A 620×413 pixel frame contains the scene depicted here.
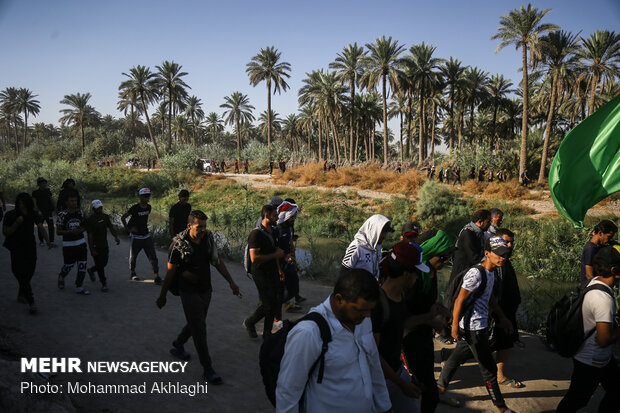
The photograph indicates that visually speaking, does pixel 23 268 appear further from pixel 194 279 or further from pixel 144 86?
pixel 144 86

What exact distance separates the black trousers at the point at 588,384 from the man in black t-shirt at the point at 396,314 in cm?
145

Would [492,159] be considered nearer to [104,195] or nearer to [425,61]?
[425,61]

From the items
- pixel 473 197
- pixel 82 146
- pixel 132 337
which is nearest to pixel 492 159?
pixel 473 197

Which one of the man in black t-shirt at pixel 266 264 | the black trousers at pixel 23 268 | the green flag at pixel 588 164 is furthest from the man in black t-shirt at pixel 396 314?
the black trousers at pixel 23 268

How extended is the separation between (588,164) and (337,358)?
390 centimetres

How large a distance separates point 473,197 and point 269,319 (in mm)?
19534

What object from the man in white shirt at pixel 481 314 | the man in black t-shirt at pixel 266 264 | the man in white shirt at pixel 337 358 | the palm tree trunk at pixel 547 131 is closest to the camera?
the man in white shirt at pixel 337 358

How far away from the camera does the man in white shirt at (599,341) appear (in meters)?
3.04

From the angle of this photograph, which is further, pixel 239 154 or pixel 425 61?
pixel 239 154

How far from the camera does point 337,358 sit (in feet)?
6.46

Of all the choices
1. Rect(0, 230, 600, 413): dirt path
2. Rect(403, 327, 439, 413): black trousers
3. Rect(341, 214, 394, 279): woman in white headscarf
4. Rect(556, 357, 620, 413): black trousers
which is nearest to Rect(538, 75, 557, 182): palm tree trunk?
Rect(0, 230, 600, 413): dirt path

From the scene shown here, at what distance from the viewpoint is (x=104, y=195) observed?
32.9 meters

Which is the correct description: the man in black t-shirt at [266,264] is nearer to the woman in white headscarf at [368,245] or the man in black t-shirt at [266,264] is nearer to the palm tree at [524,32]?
the woman in white headscarf at [368,245]

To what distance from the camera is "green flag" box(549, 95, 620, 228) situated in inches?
163
